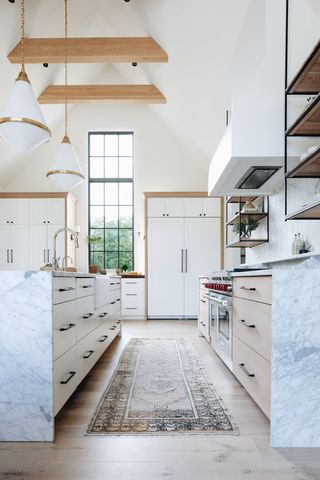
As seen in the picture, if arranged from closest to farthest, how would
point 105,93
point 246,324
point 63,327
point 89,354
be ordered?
point 63,327 < point 246,324 < point 89,354 < point 105,93

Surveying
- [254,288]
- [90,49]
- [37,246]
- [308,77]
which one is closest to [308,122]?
[308,77]

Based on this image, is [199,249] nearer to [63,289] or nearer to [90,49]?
[90,49]

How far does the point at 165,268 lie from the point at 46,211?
2199mm

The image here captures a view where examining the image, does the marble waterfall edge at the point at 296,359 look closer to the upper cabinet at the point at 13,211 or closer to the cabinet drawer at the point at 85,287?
the cabinet drawer at the point at 85,287

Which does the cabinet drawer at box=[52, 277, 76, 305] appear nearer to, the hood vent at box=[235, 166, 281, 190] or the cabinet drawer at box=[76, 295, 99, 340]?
the cabinet drawer at box=[76, 295, 99, 340]

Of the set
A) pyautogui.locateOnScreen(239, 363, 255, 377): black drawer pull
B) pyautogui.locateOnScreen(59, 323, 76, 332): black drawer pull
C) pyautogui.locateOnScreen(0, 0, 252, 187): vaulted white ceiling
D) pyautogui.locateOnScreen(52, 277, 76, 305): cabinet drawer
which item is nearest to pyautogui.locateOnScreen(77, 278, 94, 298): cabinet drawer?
pyautogui.locateOnScreen(52, 277, 76, 305): cabinet drawer

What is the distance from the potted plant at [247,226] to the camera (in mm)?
4051

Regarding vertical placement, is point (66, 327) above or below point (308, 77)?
below

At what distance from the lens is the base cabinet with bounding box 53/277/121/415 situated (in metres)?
1.84

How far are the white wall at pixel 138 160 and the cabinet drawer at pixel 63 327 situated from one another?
4.71 metres

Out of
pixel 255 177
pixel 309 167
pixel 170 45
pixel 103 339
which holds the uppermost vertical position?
pixel 170 45

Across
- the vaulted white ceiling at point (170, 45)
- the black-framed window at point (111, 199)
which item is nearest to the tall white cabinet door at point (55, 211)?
the black-framed window at point (111, 199)

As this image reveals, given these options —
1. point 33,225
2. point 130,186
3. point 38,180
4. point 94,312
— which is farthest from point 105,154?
point 94,312

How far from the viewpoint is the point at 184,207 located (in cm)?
625
